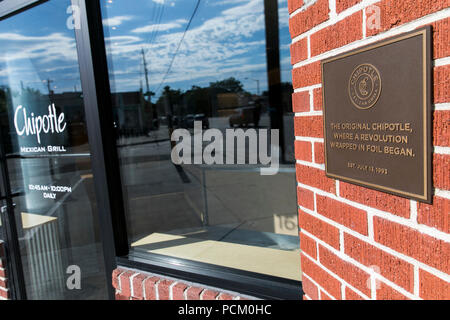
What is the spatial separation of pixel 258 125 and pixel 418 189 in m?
5.36

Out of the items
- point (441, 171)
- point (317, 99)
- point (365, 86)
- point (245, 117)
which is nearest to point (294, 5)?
point (317, 99)

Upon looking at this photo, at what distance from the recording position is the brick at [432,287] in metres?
0.89

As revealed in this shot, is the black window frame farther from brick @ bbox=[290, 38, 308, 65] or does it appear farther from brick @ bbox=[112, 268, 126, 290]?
brick @ bbox=[290, 38, 308, 65]

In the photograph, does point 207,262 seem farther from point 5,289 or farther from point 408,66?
point 5,289

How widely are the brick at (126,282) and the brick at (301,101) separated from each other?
185 centimetres

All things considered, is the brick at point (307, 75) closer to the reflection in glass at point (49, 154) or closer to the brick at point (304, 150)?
the brick at point (304, 150)

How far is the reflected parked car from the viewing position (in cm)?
580

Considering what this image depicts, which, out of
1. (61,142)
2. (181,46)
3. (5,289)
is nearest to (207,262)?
(61,142)

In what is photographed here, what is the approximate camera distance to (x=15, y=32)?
3.10m

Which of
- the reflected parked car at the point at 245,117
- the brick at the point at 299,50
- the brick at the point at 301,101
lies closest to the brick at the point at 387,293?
the brick at the point at 301,101

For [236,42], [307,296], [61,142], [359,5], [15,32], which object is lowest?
[307,296]

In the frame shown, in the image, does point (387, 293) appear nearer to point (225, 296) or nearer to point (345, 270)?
point (345, 270)

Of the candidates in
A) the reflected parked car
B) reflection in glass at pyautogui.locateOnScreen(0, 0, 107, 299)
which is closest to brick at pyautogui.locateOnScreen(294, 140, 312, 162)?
reflection in glass at pyautogui.locateOnScreen(0, 0, 107, 299)
